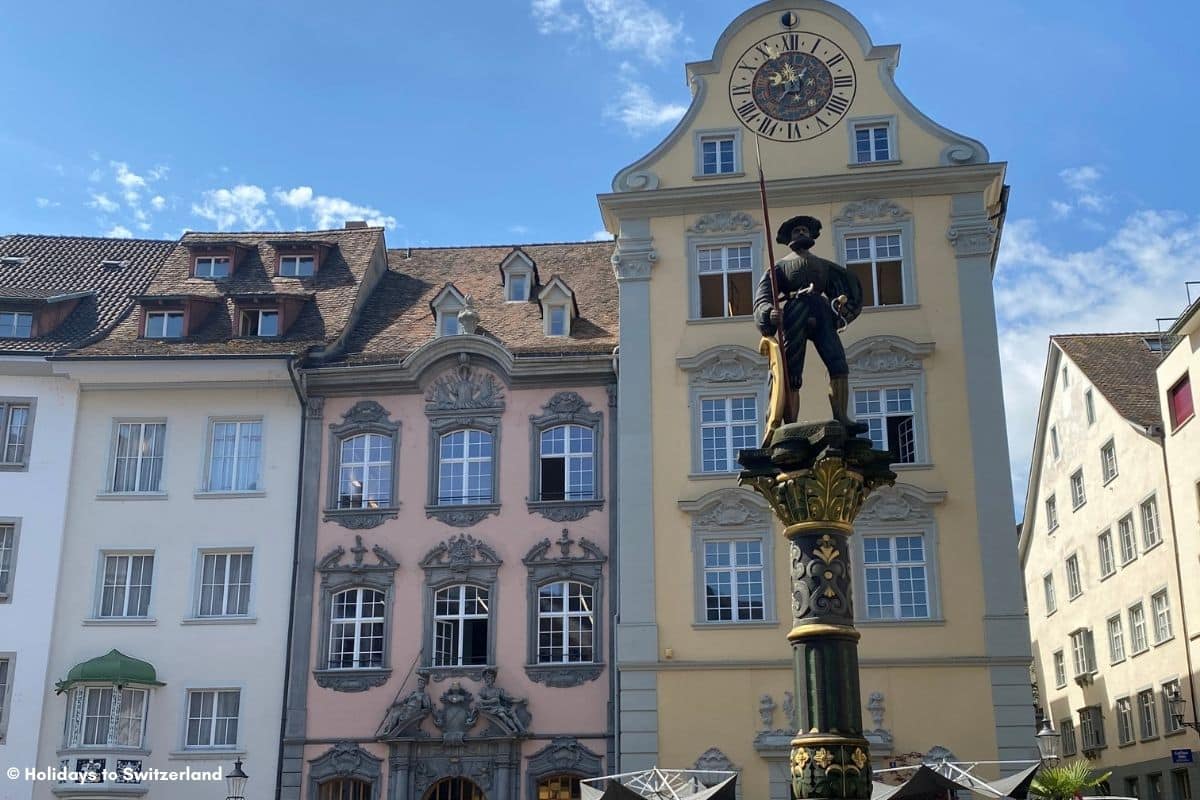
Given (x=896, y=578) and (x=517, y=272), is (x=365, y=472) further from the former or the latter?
(x=896, y=578)

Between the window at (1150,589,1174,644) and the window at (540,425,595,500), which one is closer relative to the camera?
the window at (540,425,595,500)

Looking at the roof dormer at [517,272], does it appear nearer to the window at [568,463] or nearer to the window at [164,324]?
the window at [568,463]

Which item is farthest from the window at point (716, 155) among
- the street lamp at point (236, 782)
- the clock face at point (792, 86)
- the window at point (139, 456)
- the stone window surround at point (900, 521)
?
the street lamp at point (236, 782)

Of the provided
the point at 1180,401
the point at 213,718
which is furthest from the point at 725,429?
the point at 1180,401

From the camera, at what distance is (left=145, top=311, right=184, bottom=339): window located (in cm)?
3127

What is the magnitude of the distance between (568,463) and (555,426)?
831 mm

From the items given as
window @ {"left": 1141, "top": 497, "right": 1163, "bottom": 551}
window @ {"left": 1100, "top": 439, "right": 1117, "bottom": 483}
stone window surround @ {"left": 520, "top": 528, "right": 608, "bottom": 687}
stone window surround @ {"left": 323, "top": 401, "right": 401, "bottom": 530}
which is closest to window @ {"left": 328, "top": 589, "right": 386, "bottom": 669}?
stone window surround @ {"left": 323, "top": 401, "right": 401, "bottom": 530}

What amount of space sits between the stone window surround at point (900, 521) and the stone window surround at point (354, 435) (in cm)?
929

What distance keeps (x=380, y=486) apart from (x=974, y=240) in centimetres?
1303

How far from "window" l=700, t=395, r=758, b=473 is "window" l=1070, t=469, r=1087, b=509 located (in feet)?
57.9

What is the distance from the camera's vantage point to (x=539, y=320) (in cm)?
3103

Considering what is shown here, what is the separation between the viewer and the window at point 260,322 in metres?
31.4

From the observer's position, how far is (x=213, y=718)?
1099 inches

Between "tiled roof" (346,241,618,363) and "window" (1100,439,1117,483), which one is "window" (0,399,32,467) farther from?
"window" (1100,439,1117,483)
